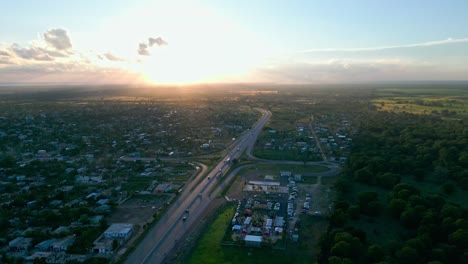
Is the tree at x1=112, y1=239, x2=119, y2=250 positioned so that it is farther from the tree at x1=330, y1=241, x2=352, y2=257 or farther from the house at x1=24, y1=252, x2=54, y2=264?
the tree at x1=330, y1=241, x2=352, y2=257

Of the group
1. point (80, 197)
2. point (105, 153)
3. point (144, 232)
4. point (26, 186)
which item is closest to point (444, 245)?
Result: point (144, 232)

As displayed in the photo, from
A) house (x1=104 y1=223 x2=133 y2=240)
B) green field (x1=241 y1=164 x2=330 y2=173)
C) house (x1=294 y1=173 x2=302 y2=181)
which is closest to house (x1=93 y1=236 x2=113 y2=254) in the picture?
house (x1=104 y1=223 x2=133 y2=240)

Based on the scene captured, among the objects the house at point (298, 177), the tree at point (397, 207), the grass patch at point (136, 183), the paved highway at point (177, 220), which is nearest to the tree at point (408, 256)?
the tree at point (397, 207)

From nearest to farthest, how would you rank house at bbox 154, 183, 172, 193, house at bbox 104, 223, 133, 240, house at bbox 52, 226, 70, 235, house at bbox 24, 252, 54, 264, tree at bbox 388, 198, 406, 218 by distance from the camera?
house at bbox 24, 252, 54, 264 → house at bbox 104, 223, 133, 240 → house at bbox 52, 226, 70, 235 → tree at bbox 388, 198, 406, 218 → house at bbox 154, 183, 172, 193

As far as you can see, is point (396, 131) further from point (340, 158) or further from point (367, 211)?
point (367, 211)

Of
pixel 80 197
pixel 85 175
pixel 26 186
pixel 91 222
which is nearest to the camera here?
pixel 91 222

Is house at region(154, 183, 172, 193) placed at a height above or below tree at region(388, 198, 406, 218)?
below

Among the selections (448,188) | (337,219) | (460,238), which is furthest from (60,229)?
(448,188)

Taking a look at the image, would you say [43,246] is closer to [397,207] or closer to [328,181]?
[397,207]
